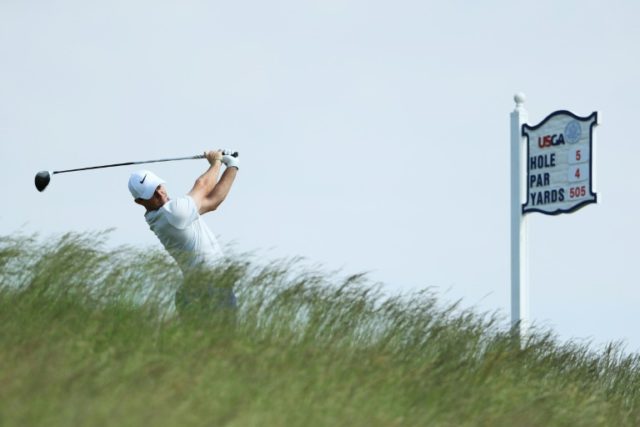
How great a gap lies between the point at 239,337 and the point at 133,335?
73 centimetres

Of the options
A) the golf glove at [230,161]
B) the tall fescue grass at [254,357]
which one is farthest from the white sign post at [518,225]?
the golf glove at [230,161]

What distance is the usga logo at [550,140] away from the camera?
1429 centimetres

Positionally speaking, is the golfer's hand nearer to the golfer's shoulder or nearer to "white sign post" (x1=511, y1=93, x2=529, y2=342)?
the golfer's shoulder

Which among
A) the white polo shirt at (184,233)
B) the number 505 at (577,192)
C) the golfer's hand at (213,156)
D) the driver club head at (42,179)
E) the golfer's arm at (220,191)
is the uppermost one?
the number 505 at (577,192)

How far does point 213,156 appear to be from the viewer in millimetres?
9977

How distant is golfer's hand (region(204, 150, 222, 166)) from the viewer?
391 inches

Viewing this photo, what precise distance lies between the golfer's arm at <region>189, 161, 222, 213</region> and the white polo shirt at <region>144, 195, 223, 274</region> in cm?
10

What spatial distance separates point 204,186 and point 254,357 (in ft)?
6.93

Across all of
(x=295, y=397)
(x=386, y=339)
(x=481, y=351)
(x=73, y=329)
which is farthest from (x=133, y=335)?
(x=481, y=351)

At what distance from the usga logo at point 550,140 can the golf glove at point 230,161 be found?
541 cm

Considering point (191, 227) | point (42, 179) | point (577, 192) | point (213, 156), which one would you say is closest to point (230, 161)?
point (213, 156)

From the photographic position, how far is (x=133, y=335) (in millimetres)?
8023

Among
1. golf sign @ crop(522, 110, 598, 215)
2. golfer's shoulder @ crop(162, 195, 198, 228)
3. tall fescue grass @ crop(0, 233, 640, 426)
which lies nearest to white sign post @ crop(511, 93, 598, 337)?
golf sign @ crop(522, 110, 598, 215)

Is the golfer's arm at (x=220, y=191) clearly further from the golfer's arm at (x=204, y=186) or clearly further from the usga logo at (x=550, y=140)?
the usga logo at (x=550, y=140)
